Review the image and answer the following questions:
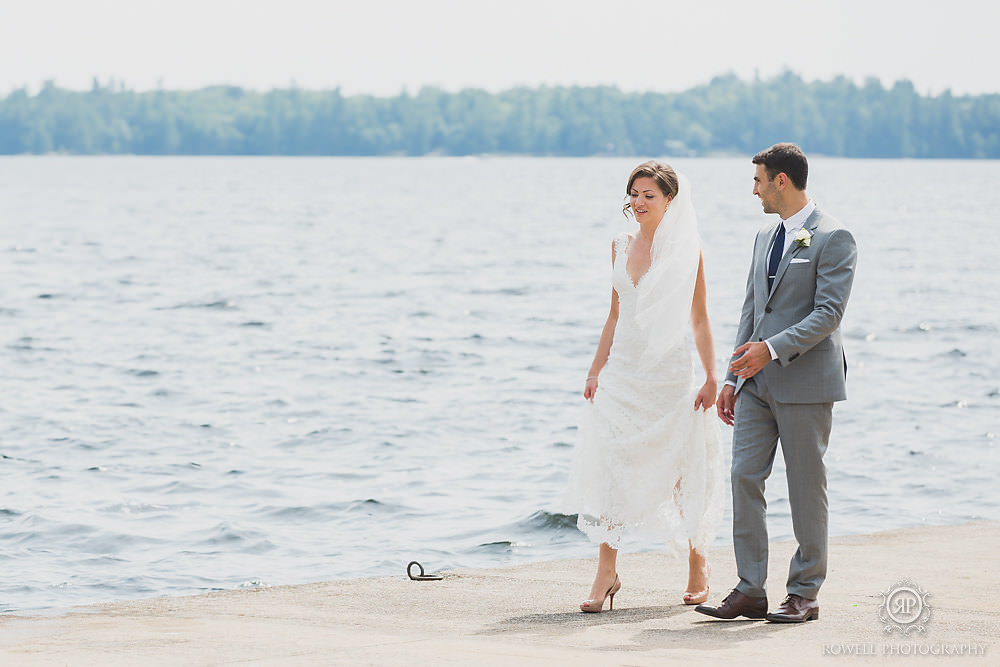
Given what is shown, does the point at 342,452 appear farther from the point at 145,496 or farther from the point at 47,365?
the point at 47,365

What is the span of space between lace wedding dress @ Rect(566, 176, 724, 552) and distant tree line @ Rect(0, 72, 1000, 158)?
167887 mm

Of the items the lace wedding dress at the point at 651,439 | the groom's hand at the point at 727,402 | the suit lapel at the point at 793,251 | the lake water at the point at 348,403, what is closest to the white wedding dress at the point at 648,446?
the lace wedding dress at the point at 651,439

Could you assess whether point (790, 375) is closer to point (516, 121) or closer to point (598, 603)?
point (598, 603)

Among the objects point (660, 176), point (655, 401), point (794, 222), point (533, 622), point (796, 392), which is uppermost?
point (660, 176)

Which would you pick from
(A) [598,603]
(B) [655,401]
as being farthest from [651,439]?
(A) [598,603]

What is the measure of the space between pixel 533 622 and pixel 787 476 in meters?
1.37

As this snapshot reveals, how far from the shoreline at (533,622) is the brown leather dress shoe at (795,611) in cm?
5

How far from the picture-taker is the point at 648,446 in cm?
645

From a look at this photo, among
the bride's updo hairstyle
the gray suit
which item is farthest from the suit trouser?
the bride's updo hairstyle

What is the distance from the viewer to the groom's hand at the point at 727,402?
6207 millimetres

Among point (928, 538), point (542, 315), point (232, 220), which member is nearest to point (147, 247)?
point (232, 220)

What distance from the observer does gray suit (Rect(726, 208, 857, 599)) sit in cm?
585

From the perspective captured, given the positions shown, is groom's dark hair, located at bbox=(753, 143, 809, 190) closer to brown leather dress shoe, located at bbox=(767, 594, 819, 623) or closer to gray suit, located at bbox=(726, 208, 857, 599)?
gray suit, located at bbox=(726, 208, 857, 599)

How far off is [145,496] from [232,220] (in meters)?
49.6
